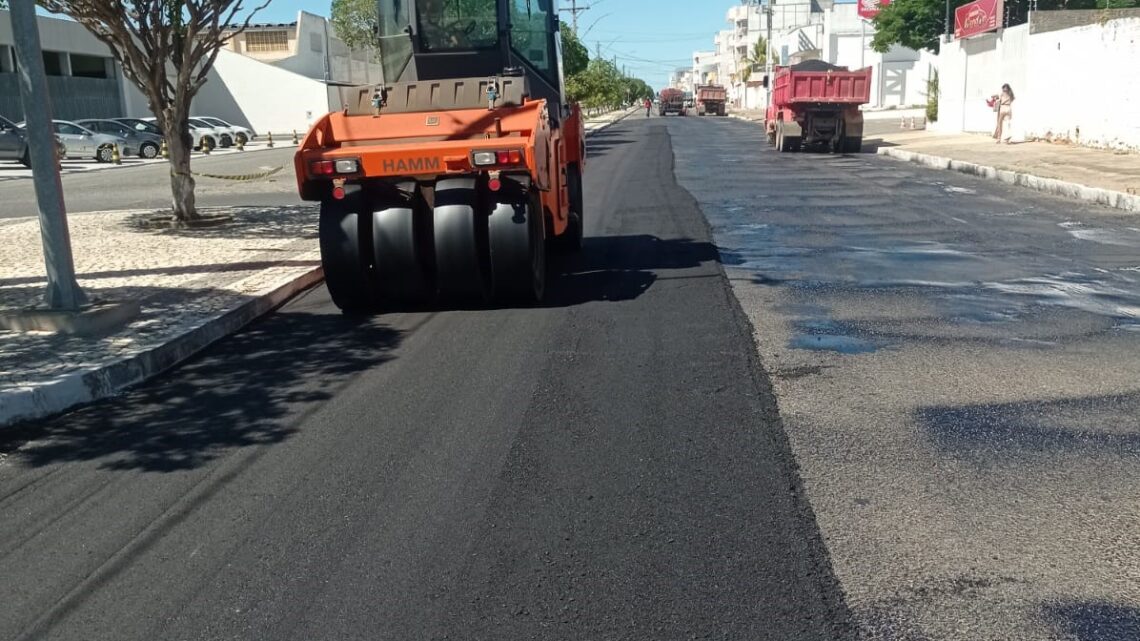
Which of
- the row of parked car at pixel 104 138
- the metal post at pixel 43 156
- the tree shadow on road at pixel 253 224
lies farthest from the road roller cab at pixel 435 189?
the row of parked car at pixel 104 138

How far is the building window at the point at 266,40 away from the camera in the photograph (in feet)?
229

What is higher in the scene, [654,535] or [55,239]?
[55,239]

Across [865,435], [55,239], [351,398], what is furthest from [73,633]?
[55,239]

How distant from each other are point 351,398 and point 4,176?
26970mm

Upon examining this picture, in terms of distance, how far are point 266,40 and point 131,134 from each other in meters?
33.1

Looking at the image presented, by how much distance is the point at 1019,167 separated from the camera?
70.5 ft

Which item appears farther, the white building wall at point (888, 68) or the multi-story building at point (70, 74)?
Answer: the white building wall at point (888, 68)

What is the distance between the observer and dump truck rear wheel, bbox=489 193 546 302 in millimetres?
8727

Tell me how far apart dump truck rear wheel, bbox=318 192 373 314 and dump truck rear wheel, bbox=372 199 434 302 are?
0.45ft

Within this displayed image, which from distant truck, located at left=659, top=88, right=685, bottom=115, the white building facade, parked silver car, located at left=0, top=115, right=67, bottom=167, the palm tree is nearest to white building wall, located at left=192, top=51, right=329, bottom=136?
the white building facade

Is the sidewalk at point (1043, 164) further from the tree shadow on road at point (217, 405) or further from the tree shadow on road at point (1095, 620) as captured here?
the tree shadow on road at point (1095, 620)

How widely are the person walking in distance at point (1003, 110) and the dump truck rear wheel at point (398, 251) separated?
80.3 ft

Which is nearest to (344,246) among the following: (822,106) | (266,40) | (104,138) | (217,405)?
(217,405)

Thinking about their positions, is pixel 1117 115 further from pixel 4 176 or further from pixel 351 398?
pixel 4 176
